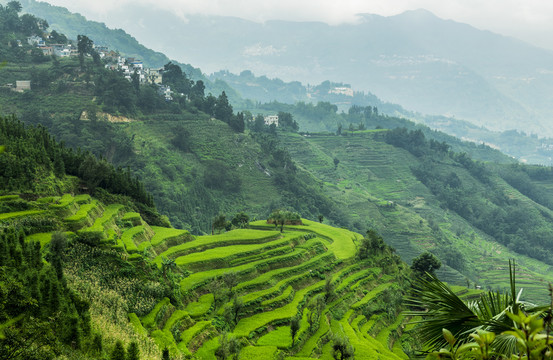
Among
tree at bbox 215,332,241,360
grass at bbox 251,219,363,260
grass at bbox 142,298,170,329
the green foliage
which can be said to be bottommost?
grass at bbox 251,219,363,260

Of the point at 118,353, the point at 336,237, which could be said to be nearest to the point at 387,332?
the point at 336,237

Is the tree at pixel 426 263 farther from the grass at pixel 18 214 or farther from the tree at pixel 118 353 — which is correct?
the tree at pixel 118 353

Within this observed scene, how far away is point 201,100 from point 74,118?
29.3 m

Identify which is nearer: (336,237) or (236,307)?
(236,307)

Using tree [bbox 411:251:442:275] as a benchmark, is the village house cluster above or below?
above

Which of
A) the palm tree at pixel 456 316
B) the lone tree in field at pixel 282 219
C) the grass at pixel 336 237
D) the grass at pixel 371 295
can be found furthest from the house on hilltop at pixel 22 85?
the palm tree at pixel 456 316

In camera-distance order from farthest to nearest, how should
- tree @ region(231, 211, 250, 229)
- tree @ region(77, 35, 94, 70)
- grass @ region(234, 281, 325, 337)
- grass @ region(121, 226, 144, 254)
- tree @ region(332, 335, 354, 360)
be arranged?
tree @ region(77, 35, 94, 70), tree @ region(231, 211, 250, 229), grass @ region(121, 226, 144, 254), grass @ region(234, 281, 325, 337), tree @ region(332, 335, 354, 360)

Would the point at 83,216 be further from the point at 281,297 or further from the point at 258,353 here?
the point at 281,297

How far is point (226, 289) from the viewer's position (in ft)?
97.7

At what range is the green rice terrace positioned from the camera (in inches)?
884

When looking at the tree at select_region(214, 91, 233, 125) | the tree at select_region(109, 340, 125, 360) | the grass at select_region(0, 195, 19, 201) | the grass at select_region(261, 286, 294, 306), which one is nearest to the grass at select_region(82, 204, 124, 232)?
the grass at select_region(0, 195, 19, 201)

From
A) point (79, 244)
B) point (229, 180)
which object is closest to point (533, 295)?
point (229, 180)

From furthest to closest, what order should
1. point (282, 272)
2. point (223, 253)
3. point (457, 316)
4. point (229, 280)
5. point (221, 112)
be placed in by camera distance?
1. point (221, 112)
2. point (282, 272)
3. point (223, 253)
4. point (229, 280)
5. point (457, 316)

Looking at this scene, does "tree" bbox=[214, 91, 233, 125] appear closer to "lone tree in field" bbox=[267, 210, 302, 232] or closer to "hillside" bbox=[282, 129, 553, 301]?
"hillside" bbox=[282, 129, 553, 301]
